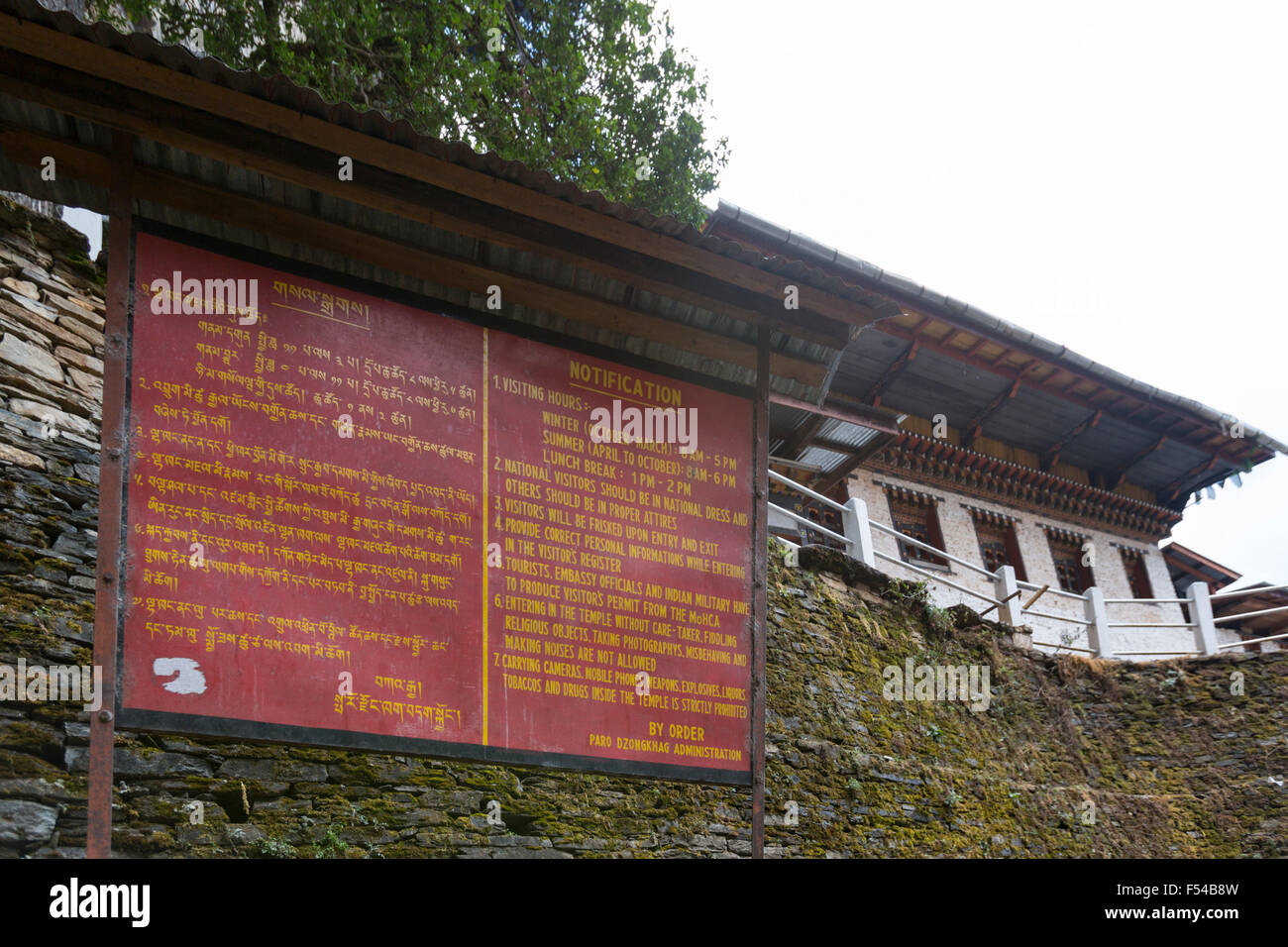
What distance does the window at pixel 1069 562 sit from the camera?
22703 millimetres

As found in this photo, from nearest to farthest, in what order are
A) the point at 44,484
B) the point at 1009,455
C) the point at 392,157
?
the point at 392,157 → the point at 44,484 → the point at 1009,455

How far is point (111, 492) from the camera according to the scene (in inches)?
210

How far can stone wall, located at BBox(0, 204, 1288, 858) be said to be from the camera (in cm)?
720

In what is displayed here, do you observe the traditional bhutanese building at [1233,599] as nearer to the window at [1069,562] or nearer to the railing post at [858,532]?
the window at [1069,562]

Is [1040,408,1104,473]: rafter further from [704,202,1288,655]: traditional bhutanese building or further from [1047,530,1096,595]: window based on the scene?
[1047,530,1096,595]: window

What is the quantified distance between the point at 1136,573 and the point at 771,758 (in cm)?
1661

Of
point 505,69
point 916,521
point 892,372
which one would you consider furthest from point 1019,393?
point 505,69


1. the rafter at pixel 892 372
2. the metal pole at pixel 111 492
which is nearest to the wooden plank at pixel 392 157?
the metal pole at pixel 111 492

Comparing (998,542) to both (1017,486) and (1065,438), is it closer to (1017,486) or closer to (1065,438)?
(1017,486)

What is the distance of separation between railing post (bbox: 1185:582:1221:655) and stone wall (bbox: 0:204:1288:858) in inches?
24.8

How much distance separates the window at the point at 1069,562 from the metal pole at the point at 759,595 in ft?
55.7
